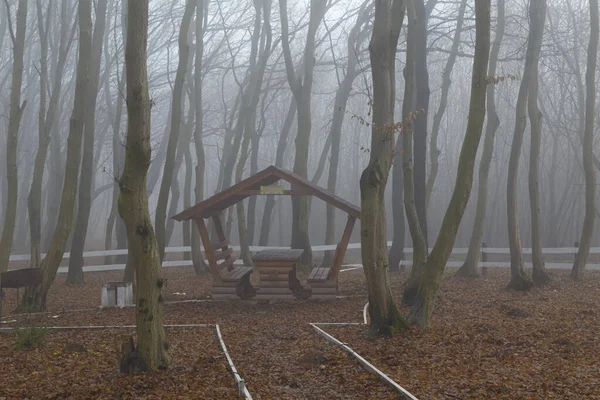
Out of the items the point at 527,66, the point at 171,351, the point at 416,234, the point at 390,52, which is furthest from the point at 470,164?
the point at 527,66

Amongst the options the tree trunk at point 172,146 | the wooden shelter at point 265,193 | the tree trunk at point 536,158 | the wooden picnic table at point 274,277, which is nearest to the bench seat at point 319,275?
the wooden shelter at point 265,193

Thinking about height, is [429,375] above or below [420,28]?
below

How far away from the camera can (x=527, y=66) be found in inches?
574

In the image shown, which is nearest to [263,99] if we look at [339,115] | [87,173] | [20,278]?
[339,115]

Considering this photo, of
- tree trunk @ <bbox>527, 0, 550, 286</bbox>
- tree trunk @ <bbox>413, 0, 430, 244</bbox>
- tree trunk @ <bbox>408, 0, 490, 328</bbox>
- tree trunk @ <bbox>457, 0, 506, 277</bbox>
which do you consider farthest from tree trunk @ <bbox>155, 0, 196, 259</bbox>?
tree trunk @ <bbox>527, 0, 550, 286</bbox>

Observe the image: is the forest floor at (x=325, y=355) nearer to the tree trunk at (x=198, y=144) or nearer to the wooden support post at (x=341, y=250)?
the wooden support post at (x=341, y=250)

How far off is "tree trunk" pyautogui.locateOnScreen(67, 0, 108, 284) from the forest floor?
3.98 metres

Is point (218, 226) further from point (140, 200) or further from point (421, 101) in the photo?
point (140, 200)

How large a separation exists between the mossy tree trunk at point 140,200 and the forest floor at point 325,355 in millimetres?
478

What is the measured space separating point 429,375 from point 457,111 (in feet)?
115

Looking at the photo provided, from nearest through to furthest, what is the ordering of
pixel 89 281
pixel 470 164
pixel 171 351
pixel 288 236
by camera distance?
pixel 171 351 < pixel 470 164 < pixel 89 281 < pixel 288 236

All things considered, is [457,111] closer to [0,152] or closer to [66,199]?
[0,152]

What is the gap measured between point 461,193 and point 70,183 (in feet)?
25.0

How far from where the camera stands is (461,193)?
30.5ft
